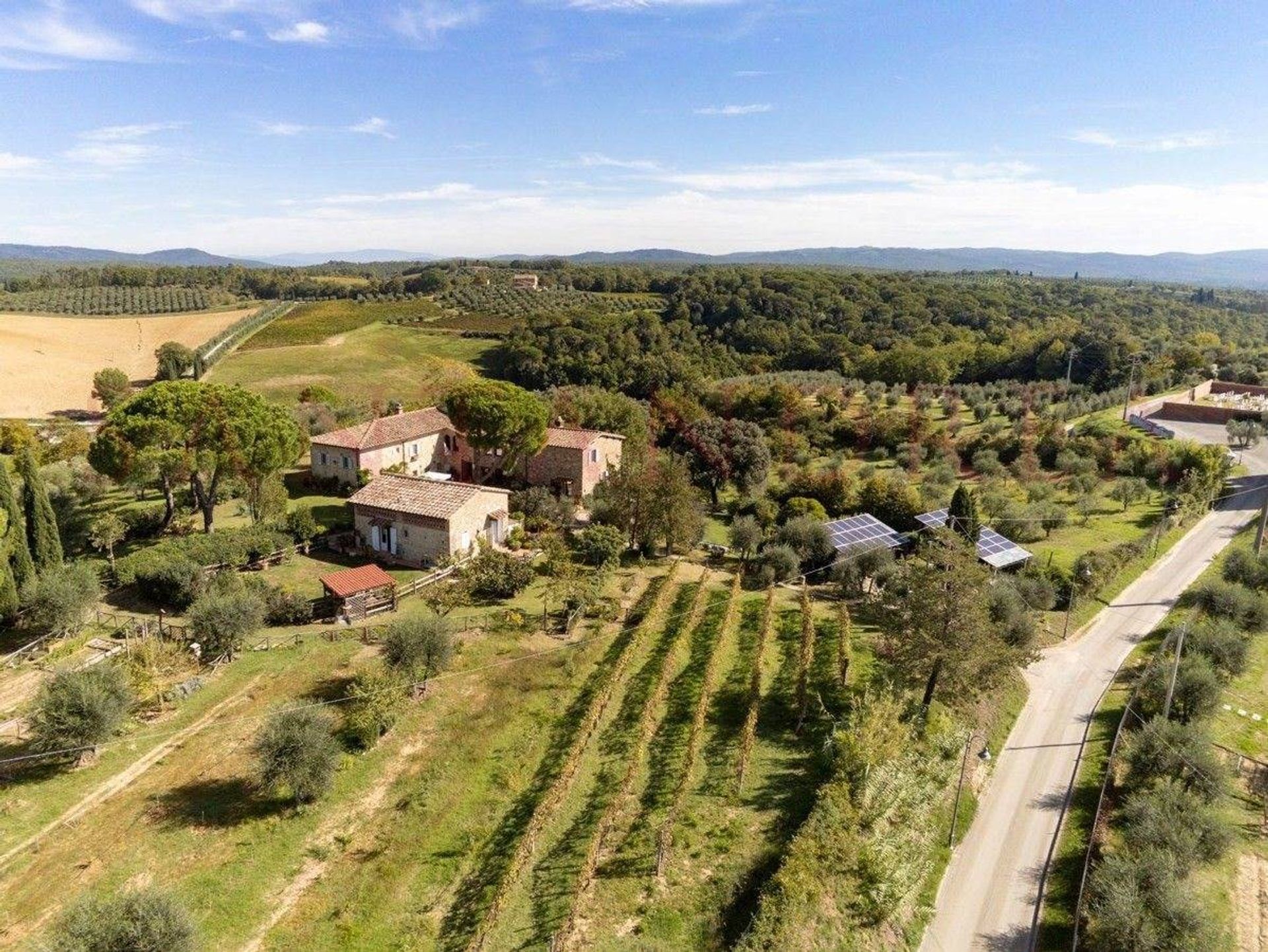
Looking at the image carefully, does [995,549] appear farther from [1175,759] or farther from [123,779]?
[123,779]

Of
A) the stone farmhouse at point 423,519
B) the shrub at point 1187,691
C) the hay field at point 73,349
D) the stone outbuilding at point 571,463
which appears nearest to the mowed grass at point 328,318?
the hay field at point 73,349

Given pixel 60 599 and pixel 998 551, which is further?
pixel 998 551

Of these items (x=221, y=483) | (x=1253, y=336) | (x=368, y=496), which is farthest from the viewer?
(x=1253, y=336)

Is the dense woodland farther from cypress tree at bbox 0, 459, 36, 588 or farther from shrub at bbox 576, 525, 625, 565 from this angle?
cypress tree at bbox 0, 459, 36, 588

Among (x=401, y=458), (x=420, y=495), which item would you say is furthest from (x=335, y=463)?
(x=420, y=495)

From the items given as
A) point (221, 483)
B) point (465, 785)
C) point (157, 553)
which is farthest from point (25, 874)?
point (221, 483)

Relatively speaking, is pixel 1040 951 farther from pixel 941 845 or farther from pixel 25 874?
pixel 25 874

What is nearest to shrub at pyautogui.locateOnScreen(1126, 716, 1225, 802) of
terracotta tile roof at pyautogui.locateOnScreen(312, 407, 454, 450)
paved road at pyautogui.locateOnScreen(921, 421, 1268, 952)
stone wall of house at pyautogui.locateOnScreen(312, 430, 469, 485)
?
paved road at pyautogui.locateOnScreen(921, 421, 1268, 952)
